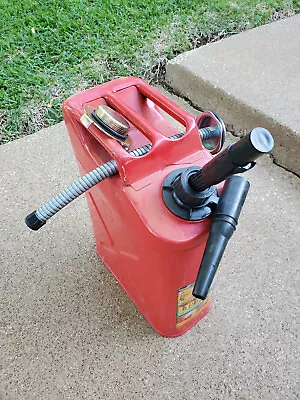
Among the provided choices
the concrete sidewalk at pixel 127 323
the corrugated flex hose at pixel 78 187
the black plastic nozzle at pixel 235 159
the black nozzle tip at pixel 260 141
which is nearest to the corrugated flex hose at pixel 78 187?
the corrugated flex hose at pixel 78 187

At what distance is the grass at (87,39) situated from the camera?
1.56 metres

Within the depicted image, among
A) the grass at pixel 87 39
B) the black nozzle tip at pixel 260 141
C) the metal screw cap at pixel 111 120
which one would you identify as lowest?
the grass at pixel 87 39

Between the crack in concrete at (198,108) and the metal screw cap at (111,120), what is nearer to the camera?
the metal screw cap at (111,120)

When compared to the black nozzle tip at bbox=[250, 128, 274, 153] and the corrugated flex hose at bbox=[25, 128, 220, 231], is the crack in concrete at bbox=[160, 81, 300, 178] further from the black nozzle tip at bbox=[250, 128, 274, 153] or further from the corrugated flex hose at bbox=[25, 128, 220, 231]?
the black nozzle tip at bbox=[250, 128, 274, 153]

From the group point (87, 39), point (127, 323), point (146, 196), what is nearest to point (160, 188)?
point (146, 196)

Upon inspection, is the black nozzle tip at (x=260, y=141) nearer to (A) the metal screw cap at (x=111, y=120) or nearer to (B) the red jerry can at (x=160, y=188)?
(B) the red jerry can at (x=160, y=188)

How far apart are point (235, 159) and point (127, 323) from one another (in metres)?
0.60

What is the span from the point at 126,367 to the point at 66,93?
1.01 metres

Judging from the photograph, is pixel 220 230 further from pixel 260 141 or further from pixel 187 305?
pixel 187 305

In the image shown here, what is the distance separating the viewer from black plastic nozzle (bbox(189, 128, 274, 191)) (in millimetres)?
552

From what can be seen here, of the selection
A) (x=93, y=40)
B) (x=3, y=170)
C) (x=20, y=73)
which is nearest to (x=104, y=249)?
(x=3, y=170)

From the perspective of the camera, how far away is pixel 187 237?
0.70m

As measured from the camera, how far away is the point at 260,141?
21.7 inches

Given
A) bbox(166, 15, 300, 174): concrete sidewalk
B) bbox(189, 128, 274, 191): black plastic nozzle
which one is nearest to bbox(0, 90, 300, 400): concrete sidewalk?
bbox(166, 15, 300, 174): concrete sidewalk
